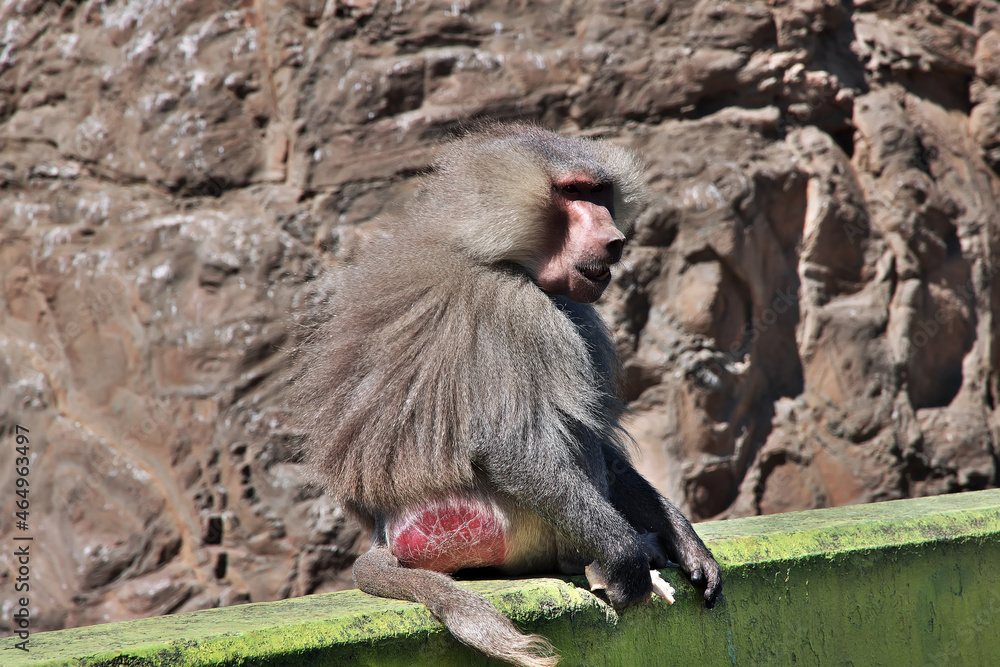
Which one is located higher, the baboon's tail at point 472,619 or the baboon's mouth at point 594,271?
the baboon's mouth at point 594,271

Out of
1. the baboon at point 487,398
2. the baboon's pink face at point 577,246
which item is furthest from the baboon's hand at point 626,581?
the baboon's pink face at point 577,246

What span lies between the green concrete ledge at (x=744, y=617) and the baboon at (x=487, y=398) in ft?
0.35

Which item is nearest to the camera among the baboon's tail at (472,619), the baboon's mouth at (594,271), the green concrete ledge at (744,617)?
the green concrete ledge at (744,617)

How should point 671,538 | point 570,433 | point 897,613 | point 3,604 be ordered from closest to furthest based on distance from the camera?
point 570,433 < point 671,538 < point 897,613 < point 3,604

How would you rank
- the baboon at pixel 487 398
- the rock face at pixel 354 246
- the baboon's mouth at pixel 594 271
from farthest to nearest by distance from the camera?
the rock face at pixel 354 246 → the baboon's mouth at pixel 594 271 → the baboon at pixel 487 398

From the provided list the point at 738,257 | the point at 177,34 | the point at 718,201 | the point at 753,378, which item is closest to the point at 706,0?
the point at 718,201

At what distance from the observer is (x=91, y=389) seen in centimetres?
488

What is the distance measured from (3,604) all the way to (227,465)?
1354mm

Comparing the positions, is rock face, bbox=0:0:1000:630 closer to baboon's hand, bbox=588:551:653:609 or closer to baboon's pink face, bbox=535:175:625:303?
baboon's pink face, bbox=535:175:625:303

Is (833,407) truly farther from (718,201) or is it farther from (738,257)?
(718,201)

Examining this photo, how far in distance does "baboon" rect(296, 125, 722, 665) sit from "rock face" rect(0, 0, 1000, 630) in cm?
206

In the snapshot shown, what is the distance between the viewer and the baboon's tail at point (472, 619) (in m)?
2.02

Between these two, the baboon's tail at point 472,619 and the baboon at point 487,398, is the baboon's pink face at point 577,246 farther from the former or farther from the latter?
the baboon's tail at point 472,619

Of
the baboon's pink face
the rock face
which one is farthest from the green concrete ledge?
the rock face
